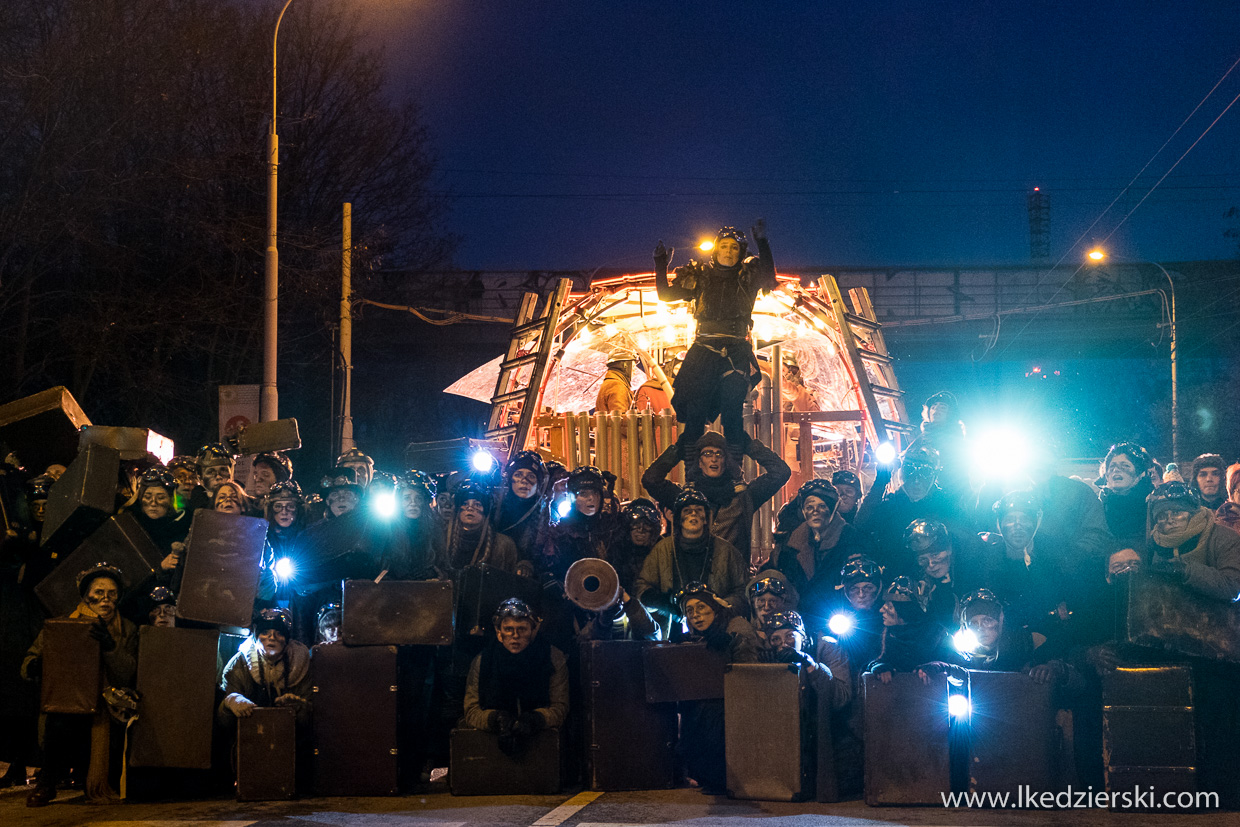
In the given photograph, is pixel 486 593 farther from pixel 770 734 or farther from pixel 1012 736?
pixel 1012 736

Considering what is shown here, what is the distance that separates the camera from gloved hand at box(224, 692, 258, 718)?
6.93m

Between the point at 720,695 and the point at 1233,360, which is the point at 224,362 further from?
the point at 1233,360

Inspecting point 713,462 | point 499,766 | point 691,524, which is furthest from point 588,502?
point 499,766

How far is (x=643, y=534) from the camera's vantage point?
8.11m

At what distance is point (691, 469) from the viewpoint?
30.1 ft

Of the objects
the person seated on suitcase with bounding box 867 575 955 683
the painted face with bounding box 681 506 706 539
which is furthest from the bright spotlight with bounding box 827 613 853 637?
the painted face with bounding box 681 506 706 539

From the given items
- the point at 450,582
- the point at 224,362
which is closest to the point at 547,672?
the point at 450,582

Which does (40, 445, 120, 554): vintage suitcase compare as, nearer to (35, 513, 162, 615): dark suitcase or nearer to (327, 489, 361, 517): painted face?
(35, 513, 162, 615): dark suitcase

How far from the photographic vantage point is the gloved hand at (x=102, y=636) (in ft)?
23.3

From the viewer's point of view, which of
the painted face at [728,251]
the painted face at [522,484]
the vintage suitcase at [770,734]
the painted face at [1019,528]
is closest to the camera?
the vintage suitcase at [770,734]

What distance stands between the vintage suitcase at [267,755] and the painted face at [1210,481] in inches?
228

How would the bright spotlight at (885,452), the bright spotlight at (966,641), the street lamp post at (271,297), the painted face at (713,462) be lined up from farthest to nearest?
the street lamp post at (271,297) < the bright spotlight at (885,452) < the painted face at (713,462) < the bright spotlight at (966,641)

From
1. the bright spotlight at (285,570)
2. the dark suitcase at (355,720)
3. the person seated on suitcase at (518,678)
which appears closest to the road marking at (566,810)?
the person seated on suitcase at (518,678)

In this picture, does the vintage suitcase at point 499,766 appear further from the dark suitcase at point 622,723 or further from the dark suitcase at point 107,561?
the dark suitcase at point 107,561
